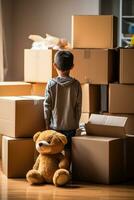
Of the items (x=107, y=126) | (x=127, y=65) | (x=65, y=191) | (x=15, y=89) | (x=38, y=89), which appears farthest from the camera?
(x=38, y=89)

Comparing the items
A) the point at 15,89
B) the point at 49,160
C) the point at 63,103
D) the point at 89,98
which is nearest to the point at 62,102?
the point at 63,103

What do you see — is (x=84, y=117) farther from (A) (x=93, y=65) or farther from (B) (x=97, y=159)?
(B) (x=97, y=159)

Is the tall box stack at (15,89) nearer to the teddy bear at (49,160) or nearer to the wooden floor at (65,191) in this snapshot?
the teddy bear at (49,160)

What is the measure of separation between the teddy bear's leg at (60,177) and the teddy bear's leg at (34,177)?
0.44 feet

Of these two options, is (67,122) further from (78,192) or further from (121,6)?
Result: (121,6)

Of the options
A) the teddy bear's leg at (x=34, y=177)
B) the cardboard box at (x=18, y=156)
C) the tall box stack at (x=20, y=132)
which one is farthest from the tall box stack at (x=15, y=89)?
the teddy bear's leg at (x=34, y=177)

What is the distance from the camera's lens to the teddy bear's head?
157 inches

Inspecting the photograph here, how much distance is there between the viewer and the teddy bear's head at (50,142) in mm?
3992

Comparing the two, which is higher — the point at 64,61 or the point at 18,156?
the point at 64,61

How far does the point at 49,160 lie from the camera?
405 cm

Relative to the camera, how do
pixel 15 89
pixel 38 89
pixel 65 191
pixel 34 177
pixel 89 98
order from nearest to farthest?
1. pixel 65 191
2. pixel 34 177
3. pixel 89 98
4. pixel 15 89
5. pixel 38 89

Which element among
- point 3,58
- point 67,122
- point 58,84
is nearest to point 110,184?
point 67,122

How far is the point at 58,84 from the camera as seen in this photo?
13.8 feet

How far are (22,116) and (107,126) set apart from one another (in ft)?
2.26
